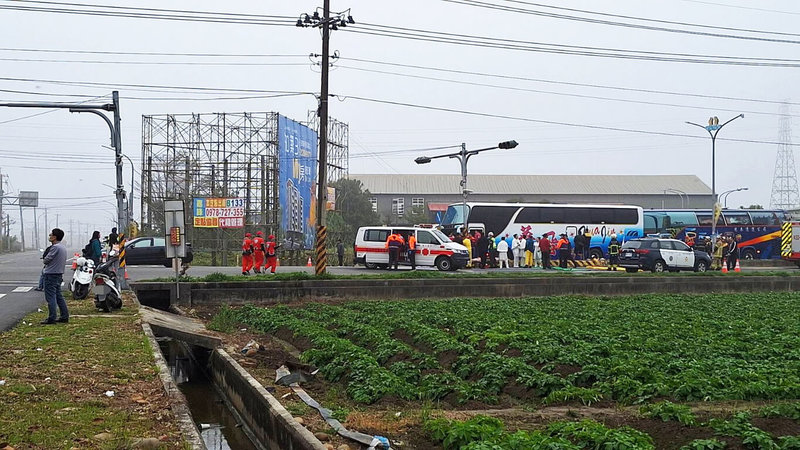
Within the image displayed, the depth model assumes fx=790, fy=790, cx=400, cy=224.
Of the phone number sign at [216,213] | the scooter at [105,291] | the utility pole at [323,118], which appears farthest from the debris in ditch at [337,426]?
the phone number sign at [216,213]

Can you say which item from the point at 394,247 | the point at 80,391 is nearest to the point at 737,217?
the point at 394,247

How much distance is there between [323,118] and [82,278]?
978 cm

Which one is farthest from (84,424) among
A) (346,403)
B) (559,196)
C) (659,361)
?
(559,196)

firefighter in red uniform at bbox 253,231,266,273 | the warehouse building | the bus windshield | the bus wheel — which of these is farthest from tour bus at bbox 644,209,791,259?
the warehouse building

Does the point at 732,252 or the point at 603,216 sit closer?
the point at 732,252

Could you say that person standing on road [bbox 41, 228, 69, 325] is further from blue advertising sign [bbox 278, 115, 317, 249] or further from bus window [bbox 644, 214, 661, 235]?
bus window [bbox 644, 214, 661, 235]

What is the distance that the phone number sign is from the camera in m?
41.9

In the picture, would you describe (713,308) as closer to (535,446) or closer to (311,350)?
(311,350)

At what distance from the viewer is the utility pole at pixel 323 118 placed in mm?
25953

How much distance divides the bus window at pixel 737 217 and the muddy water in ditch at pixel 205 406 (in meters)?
42.7

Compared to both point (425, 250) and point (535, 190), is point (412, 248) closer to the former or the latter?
point (425, 250)

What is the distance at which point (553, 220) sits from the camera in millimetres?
45438

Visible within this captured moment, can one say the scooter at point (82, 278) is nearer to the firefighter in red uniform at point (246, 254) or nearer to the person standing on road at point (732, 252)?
the firefighter in red uniform at point (246, 254)

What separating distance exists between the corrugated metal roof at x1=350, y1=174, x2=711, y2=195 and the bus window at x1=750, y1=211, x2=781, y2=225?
35.3 meters
